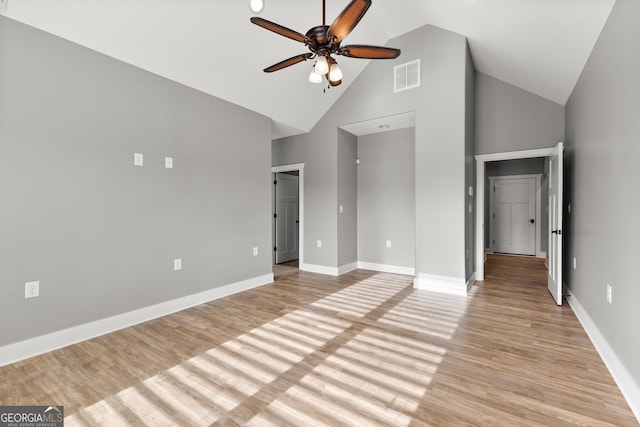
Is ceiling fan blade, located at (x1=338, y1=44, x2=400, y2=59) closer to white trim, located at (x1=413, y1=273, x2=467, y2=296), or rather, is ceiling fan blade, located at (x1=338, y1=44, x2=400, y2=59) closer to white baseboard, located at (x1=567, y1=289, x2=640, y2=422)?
white baseboard, located at (x1=567, y1=289, x2=640, y2=422)

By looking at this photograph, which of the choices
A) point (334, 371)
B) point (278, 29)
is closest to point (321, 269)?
point (334, 371)

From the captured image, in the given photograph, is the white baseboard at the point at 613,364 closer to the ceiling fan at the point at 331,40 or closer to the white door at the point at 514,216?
the ceiling fan at the point at 331,40

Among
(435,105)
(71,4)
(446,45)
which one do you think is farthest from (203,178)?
(446,45)

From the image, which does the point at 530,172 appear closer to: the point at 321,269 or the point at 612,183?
the point at 321,269

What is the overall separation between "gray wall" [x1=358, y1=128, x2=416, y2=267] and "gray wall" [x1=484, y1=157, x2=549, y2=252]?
3.21 meters

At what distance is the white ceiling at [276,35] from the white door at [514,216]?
3972 mm

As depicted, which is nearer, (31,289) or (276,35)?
(31,289)

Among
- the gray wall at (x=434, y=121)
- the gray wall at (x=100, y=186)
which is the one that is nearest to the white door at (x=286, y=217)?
the gray wall at (x=434, y=121)

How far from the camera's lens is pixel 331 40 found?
2.37 m

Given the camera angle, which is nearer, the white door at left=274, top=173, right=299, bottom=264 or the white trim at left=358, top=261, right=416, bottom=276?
the white trim at left=358, top=261, right=416, bottom=276

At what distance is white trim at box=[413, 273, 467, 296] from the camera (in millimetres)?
4059

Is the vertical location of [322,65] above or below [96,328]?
above

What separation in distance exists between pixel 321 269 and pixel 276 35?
3771 millimetres

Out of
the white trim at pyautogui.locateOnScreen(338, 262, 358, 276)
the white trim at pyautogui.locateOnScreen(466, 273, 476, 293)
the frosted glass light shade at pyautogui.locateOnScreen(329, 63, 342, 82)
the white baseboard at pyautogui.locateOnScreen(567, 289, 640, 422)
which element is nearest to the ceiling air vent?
the frosted glass light shade at pyautogui.locateOnScreen(329, 63, 342, 82)
